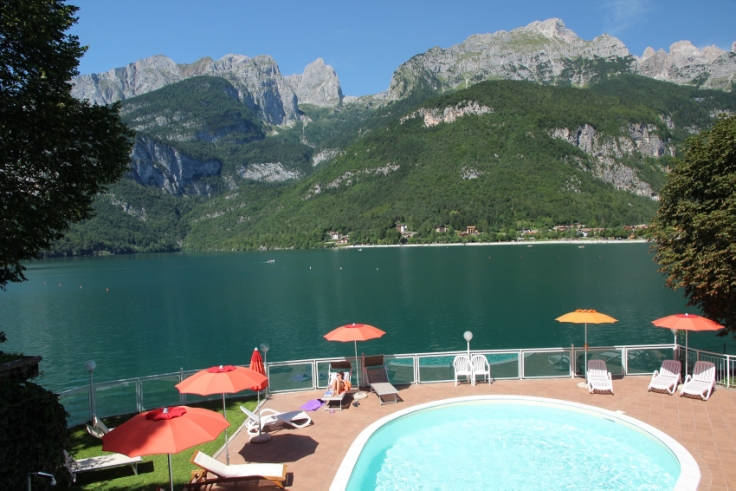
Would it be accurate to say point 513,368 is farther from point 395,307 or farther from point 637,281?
point 637,281

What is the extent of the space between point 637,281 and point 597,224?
102550mm

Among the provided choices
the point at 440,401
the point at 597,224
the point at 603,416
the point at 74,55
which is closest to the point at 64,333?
the point at 74,55

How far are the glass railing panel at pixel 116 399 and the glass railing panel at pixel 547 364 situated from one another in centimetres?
1065

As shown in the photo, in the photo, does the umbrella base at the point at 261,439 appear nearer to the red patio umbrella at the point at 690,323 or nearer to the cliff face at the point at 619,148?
the red patio umbrella at the point at 690,323

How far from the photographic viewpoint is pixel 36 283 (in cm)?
8056

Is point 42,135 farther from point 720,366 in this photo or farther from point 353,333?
point 720,366

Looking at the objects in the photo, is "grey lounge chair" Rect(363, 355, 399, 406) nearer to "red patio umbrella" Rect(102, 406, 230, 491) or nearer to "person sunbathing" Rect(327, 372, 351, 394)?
"person sunbathing" Rect(327, 372, 351, 394)

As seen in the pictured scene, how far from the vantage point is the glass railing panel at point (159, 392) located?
1176 cm

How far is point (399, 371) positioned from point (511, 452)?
4465 millimetres

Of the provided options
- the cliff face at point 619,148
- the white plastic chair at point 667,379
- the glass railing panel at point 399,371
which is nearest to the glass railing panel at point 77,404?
the glass railing panel at point 399,371

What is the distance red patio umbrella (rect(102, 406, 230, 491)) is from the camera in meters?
5.50

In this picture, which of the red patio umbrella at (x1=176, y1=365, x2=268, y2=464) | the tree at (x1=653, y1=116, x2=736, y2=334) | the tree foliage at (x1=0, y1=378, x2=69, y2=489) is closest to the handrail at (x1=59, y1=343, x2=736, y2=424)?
the tree at (x1=653, y1=116, x2=736, y2=334)

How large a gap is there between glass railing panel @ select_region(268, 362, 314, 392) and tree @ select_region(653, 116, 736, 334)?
449 inches

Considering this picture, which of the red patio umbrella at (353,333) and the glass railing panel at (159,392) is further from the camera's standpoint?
the red patio umbrella at (353,333)
